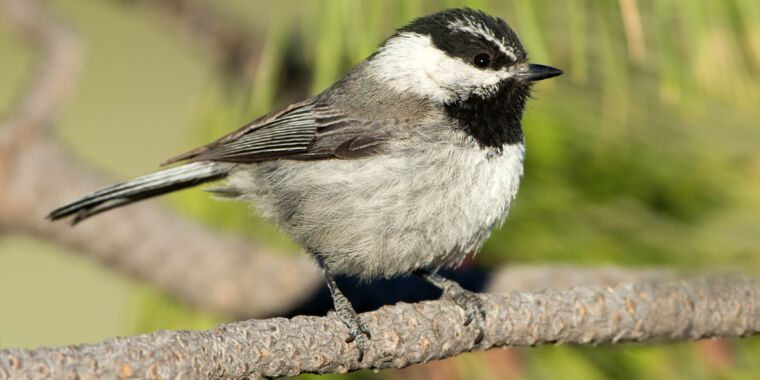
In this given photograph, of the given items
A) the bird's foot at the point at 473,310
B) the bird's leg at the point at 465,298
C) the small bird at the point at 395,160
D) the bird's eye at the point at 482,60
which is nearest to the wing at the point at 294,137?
the small bird at the point at 395,160

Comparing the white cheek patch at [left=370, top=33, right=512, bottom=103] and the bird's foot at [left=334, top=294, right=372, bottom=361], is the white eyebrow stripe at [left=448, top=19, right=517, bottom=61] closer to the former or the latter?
the white cheek patch at [left=370, top=33, right=512, bottom=103]

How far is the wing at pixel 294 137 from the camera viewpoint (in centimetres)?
278

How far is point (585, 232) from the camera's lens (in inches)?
97.5

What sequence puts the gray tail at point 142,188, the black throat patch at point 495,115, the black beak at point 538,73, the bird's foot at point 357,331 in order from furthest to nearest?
1. the gray tail at point 142,188
2. the black throat patch at point 495,115
3. the black beak at point 538,73
4. the bird's foot at point 357,331

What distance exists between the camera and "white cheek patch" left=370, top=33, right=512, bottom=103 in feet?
9.04

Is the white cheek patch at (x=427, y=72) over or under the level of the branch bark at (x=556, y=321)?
over

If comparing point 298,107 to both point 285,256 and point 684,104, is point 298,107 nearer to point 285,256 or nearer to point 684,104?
point 285,256

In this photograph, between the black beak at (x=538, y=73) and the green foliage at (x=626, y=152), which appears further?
the black beak at (x=538, y=73)

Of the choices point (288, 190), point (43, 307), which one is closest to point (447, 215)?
point (288, 190)

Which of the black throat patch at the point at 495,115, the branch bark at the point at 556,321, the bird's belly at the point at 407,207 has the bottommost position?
the branch bark at the point at 556,321

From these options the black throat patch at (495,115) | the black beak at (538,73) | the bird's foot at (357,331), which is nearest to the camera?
the bird's foot at (357,331)

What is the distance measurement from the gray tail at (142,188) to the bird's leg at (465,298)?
30.5 inches

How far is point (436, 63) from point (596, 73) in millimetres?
526

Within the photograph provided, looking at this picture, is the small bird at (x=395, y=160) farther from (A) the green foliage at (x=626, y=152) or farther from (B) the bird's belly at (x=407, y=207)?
(A) the green foliage at (x=626, y=152)
